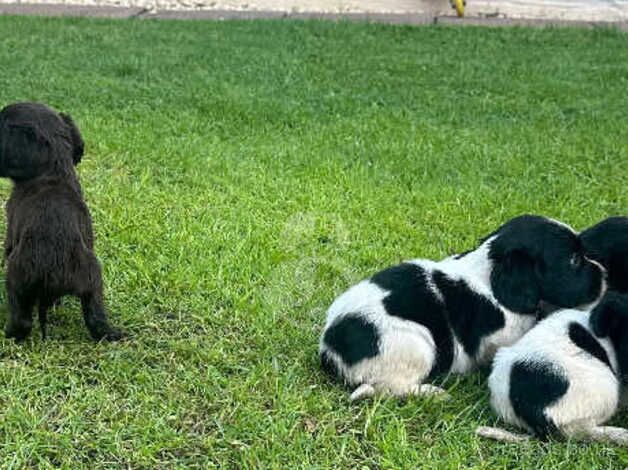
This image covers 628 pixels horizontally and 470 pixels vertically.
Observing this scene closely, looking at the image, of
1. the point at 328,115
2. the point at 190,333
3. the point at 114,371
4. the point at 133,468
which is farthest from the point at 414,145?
the point at 133,468

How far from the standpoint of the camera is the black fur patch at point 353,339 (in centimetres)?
345

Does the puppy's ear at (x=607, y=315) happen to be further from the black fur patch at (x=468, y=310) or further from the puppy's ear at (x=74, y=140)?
the puppy's ear at (x=74, y=140)

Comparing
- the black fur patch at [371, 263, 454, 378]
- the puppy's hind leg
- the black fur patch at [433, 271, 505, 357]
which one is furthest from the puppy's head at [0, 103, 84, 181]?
the black fur patch at [433, 271, 505, 357]

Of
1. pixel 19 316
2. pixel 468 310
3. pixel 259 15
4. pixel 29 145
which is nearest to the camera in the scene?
pixel 468 310

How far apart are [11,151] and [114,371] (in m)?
1.04

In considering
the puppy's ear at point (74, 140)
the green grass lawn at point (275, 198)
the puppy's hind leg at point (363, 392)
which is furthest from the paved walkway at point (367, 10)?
the puppy's hind leg at point (363, 392)

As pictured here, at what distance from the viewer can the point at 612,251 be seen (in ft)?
12.1

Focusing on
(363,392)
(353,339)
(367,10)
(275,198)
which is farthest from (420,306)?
(367,10)

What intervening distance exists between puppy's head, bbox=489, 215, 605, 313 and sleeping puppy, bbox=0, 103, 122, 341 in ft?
5.46

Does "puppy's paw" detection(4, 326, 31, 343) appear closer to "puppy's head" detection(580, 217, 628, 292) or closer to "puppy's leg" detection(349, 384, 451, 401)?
"puppy's leg" detection(349, 384, 451, 401)

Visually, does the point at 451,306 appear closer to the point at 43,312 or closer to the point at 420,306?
the point at 420,306

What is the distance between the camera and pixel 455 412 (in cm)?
351

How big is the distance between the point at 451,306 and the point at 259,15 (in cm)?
783

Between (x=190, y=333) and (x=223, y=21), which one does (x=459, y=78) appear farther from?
(x=190, y=333)
